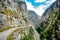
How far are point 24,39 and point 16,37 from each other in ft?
27.6

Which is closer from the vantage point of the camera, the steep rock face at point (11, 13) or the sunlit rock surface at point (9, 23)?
the sunlit rock surface at point (9, 23)

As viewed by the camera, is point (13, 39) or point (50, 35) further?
point (50, 35)

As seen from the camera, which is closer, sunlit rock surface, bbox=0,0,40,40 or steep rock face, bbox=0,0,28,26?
sunlit rock surface, bbox=0,0,40,40

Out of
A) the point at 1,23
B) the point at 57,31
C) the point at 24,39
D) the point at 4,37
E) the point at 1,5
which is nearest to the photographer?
the point at 4,37

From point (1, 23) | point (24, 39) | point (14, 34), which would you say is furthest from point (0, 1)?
point (14, 34)

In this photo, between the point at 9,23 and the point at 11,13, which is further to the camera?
the point at 11,13

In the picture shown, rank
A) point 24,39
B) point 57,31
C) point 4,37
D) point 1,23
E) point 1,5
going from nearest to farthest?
point 4,37 → point 24,39 → point 1,23 → point 1,5 → point 57,31

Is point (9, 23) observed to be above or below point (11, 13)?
above

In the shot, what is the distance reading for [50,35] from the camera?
521 ft

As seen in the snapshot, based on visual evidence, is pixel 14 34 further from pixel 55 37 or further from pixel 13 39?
pixel 55 37

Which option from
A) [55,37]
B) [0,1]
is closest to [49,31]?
[55,37]

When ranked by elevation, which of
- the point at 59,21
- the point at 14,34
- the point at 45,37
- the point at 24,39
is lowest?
the point at 45,37

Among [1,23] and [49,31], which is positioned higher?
[1,23]

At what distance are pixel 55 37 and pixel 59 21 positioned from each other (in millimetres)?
14831
